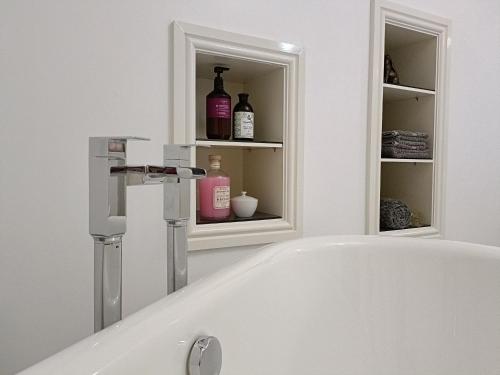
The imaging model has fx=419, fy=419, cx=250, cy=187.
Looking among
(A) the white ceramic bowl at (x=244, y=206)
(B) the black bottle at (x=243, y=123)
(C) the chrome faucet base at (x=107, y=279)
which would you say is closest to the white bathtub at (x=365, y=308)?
(C) the chrome faucet base at (x=107, y=279)

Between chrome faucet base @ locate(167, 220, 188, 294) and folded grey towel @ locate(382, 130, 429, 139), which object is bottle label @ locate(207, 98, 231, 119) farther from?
folded grey towel @ locate(382, 130, 429, 139)

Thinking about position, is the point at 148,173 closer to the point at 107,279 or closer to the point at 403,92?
the point at 107,279

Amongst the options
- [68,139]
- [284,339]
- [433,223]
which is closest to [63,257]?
[68,139]

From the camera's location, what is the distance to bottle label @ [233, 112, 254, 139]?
1419 mm

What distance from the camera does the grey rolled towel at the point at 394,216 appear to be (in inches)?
70.4

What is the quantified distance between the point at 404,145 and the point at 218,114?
2.87 feet

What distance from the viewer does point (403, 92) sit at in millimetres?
1844

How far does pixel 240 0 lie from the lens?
4.35 feet

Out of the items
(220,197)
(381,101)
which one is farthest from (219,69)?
(381,101)

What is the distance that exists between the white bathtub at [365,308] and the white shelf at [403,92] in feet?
2.69

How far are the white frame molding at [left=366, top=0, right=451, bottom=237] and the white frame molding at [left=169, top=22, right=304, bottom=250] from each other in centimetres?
35

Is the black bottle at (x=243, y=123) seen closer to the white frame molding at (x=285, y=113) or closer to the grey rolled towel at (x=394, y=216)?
the white frame molding at (x=285, y=113)

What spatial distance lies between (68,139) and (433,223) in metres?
1.55

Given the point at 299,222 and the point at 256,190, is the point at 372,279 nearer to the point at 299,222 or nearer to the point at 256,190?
the point at 299,222
